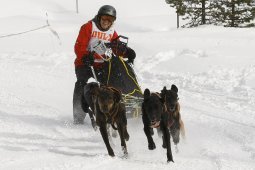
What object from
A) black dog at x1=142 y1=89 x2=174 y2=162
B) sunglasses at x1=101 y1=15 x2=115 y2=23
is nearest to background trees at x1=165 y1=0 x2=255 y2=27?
sunglasses at x1=101 y1=15 x2=115 y2=23

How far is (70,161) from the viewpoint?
5.36 metres

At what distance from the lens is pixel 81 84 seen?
7.41 m

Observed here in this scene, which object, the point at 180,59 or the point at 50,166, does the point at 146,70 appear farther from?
the point at 50,166

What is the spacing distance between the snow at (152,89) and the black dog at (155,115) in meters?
0.29

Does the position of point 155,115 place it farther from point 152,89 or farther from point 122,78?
point 152,89

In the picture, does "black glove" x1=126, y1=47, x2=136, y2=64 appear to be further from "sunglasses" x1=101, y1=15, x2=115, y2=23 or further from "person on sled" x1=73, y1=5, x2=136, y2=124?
"sunglasses" x1=101, y1=15, x2=115, y2=23

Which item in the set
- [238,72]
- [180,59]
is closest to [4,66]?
[180,59]

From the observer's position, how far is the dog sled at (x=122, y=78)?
655 centimetres

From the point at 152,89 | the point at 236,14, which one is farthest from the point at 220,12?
the point at 152,89

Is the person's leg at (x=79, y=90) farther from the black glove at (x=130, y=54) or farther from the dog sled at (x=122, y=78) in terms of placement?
the black glove at (x=130, y=54)

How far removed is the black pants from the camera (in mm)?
6973

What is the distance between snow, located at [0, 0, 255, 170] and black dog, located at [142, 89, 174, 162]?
29 centimetres

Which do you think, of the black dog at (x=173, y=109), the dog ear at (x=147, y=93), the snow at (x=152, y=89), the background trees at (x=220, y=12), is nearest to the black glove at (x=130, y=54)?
the snow at (x=152, y=89)

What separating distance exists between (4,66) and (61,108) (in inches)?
209
